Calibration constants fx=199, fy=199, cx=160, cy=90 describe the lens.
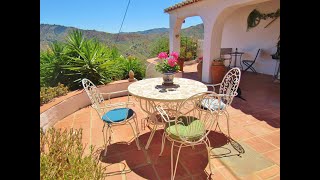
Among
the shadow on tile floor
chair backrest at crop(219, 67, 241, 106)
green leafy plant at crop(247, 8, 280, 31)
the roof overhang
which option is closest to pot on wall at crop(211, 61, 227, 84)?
the roof overhang

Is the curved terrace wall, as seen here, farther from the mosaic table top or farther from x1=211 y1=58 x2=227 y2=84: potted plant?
x1=211 y1=58 x2=227 y2=84: potted plant

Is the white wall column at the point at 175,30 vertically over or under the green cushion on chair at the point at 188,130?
over

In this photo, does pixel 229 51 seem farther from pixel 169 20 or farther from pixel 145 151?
pixel 145 151

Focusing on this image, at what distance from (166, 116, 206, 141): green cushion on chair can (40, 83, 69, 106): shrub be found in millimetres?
2832

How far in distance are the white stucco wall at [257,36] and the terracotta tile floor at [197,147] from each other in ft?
10.8

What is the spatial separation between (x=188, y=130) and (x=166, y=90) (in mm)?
782

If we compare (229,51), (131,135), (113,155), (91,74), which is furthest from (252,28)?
(113,155)

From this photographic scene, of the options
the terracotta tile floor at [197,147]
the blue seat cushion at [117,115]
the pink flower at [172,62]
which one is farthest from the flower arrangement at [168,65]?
the terracotta tile floor at [197,147]

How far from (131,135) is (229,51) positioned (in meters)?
6.31

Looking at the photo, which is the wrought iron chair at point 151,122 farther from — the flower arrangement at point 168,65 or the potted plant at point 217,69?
the potted plant at point 217,69

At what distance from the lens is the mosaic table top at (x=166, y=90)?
260 centimetres

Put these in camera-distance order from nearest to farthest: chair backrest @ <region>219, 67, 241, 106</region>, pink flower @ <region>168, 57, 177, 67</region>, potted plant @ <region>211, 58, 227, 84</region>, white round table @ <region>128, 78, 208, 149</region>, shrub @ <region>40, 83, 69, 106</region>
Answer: white round table @ <region>128, 78, 208, 149</region> → chair backrest @ <region>219, 67, 241, 106</region> → pink flower @ <region>168, 57, 177, 67</region> → shrub @ <region>40, 83, 69, 106</region> → potted plant @ <region>211, 58, 227, 84</region>

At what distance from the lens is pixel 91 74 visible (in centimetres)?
513

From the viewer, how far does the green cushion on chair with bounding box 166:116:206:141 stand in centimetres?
226
